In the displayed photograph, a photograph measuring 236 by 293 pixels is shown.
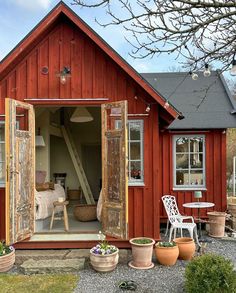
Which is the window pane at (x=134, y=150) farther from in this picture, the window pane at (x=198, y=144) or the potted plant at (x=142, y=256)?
the window pane at (x=198, y=144)

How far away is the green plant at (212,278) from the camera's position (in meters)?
4.32

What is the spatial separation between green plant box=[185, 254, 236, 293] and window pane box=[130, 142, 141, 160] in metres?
2.84

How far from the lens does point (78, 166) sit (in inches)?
423

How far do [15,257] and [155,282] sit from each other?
255cm

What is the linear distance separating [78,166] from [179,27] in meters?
7.18

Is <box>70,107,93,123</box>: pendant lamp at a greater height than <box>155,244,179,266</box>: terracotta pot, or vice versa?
<box>70,107,93,123</box>: pendant lamp

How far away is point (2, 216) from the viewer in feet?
22.5

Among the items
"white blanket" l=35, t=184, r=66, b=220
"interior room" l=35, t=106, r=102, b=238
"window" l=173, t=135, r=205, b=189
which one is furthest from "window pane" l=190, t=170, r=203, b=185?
"white blanket" l=35, t=184, r=66, b=220

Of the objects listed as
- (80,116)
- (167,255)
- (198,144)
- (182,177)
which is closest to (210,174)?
(182,177)

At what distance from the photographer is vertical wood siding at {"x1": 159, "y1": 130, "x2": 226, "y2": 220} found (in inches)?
348

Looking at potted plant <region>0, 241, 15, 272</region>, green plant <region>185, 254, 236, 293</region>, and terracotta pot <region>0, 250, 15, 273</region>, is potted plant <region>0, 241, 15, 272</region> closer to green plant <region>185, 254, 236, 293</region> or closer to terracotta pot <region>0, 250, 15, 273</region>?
terracotta pot <region>0, 250, 15, 273</region>

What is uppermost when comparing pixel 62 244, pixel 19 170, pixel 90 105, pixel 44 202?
pixel 90 105

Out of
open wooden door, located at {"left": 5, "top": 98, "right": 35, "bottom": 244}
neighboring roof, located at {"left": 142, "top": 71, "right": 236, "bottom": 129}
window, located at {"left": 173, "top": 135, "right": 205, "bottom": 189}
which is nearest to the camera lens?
open wooden door, located at {"left": 5, "top": 98, "right": 35, "bottom": 244}

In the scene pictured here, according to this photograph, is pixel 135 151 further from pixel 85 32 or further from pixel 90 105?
pixel 85 32
